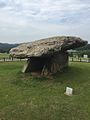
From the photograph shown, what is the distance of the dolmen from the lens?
18.0 metres

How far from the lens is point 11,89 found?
15.7 metres

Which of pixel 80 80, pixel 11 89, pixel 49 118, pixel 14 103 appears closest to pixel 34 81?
pixel 11 89

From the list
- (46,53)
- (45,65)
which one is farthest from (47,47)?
(45,65)

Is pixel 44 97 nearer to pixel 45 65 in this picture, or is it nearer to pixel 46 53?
pixel 46 53

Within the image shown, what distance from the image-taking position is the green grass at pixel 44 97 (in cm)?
1109

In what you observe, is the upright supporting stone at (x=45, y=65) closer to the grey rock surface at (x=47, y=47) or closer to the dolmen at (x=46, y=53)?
the dolmen at (x=46, y=53)

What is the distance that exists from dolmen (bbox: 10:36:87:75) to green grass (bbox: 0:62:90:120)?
3.33 ft

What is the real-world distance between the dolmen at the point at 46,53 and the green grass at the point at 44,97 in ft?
3.33

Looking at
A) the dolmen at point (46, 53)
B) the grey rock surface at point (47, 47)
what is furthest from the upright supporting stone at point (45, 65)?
the grey rock surface at point (47, 47)

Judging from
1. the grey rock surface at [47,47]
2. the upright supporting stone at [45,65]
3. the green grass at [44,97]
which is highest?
the grey rock surface at [47,47]

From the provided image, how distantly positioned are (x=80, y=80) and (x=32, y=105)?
6.43 m

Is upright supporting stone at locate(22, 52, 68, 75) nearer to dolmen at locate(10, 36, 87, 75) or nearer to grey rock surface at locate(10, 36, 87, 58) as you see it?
dolmen at locate(10, 36, 87, 75)

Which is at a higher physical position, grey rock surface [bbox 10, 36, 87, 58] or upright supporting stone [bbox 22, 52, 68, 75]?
grey rock surface [bbox 10, 36, 87, 58]

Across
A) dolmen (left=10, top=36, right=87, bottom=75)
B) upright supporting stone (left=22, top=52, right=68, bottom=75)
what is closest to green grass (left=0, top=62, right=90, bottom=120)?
upright supporting stone (left=22, top=52, right=68, bottom=75)
